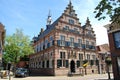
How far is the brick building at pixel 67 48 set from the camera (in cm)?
3228

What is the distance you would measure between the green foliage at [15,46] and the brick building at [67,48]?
5.15 metres

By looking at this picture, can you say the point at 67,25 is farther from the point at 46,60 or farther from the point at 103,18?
the point at 103,18

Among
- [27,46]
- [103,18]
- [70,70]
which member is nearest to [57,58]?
[70,70]

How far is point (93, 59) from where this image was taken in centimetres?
3888

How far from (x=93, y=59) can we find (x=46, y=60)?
1162cm

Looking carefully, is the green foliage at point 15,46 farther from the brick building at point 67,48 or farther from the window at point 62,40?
the window at point 62,40

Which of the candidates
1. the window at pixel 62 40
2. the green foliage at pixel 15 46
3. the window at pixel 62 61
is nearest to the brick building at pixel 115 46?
the window at pixel 62 61

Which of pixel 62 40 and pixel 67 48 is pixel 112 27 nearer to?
pixel 62 40

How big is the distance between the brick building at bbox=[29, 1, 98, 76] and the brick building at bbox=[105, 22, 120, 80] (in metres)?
14.6

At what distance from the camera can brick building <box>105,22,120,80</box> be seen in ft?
59.1

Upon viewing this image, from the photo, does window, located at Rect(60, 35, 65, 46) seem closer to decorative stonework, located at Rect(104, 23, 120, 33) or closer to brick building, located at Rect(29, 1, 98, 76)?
brick building, located at Rect(29, 1, 98, 76)

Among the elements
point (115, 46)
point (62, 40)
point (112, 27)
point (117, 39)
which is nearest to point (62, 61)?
point (62, 40)

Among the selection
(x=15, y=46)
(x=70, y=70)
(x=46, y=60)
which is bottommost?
(x=70, y=70)

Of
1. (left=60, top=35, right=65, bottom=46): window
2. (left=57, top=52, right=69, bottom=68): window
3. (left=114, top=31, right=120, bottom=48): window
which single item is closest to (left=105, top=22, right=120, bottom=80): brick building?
(left=114, top=31, right=120, bottom=48): window
